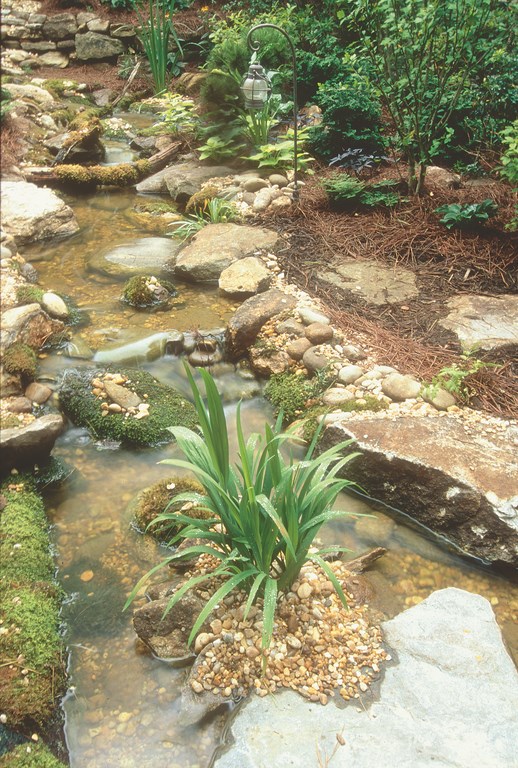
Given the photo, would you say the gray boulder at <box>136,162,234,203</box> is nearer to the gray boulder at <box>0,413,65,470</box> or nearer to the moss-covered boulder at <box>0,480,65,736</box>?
the gray boulder at <box>0,413,65,470</box>

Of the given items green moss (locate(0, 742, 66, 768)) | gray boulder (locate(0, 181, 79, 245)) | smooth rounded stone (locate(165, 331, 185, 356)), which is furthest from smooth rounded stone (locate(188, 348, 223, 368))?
green moss (locate(0, 742, 66, 768))

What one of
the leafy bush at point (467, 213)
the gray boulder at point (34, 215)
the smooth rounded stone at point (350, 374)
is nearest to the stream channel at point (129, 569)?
the smooth rounded stone at point (350, 374)

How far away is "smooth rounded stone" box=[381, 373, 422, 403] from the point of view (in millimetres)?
3756

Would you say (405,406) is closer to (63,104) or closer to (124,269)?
(124,269)

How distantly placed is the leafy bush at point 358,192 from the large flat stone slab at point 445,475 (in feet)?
9.11

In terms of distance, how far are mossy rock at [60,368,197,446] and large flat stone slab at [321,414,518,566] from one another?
1028mm

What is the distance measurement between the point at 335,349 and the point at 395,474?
118 cm

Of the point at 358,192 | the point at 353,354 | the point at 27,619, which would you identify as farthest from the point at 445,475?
the point at 358,192

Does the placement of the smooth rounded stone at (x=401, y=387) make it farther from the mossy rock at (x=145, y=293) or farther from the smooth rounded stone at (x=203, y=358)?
the mossy rock at (x=145, y=293)

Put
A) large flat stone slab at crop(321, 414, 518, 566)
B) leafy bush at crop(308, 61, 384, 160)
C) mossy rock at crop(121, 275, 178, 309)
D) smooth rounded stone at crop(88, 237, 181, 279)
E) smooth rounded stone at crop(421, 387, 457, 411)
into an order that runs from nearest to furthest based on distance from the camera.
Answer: large flat stone slab at crop(321, 414, 518, 566) → smooth rounded stone at crop(421, 387, 457, 411) → mossy rock at crop(121, 275, 178, 309) → smooth rounded stone at crop(88, 237, 181, 279) → leafy bush at crop(308, 61, 384, 160)

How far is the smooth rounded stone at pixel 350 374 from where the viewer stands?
3.95m

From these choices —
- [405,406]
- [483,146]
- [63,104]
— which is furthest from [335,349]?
[63,104]

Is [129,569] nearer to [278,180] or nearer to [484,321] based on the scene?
[484,321]

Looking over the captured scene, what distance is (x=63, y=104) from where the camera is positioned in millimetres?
9312
